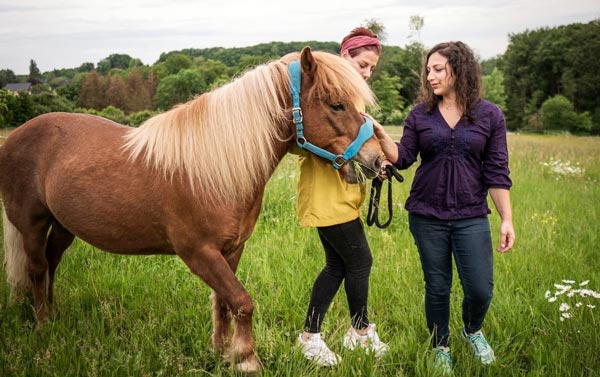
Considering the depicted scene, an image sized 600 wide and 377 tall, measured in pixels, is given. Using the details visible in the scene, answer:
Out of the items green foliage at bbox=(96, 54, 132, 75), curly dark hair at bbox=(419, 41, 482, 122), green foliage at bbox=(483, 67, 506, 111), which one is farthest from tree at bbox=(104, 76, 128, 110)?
curly dark hair at bbox=(419, 41, 482, 122)

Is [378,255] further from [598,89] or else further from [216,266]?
[598,89]

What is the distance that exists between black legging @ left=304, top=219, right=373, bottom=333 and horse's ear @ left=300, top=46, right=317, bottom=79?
90 centimetres

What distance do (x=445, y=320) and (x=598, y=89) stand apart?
55683 mm

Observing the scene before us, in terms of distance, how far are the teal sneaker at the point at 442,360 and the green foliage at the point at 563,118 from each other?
160ft

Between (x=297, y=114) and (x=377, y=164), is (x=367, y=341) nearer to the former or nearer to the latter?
(x=377, y=164)

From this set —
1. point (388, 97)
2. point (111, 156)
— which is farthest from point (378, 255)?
point (388, 97)

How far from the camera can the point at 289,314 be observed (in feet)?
10.5

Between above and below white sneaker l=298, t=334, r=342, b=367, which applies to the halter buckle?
above

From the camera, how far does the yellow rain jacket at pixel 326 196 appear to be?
2.45 meters

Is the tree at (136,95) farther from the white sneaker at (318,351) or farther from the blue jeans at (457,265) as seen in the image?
the blue jeans at (457,265)

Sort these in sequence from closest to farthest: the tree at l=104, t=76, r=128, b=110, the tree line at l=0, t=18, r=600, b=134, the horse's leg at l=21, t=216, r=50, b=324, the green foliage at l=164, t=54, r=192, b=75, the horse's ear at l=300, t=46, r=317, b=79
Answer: the horse's ear at l=300, t=46, r=317, b=79
the horse's leg at l=21, t=216, r=50, b=324
the tree line at l=0, t=18, r=600, b=134
the tree at l=104, t=76, r=128, b=110
the green foliage at l=164, t=54, r=192, b=75

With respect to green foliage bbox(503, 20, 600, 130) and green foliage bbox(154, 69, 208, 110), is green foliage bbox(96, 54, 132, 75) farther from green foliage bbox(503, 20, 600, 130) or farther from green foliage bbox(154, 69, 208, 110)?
green foliage bbox(503, 20, 600, 130)

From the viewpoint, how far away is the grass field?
2.49 metres

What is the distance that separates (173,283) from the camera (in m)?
3.76
